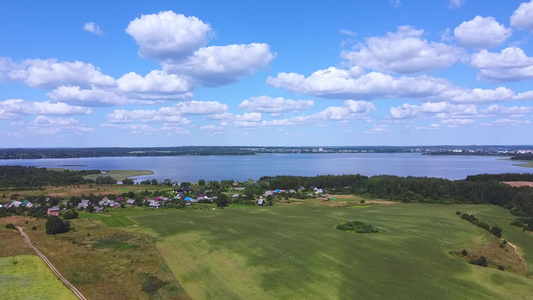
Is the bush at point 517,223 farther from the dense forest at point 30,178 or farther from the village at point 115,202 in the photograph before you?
the dense forest at point 30,178

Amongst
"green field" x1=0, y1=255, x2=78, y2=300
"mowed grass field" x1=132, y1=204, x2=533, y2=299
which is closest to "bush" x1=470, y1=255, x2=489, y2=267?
"mowed grass field" x1=132, y1=204, x2=533, y2=299

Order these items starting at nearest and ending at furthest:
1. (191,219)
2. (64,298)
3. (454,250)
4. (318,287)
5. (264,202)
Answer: (64,298) → (318,287) → (454,250) → (191,219) → (264,202)

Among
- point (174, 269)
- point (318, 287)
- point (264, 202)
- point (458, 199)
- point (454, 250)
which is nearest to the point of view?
point (318, 287)

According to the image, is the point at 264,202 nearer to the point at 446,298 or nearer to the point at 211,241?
the point at 211,241

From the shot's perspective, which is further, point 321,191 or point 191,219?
point 321,191

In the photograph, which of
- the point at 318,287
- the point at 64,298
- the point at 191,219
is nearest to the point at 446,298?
the point at 318,287

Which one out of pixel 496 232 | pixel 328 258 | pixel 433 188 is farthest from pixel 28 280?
pixel 433 188
